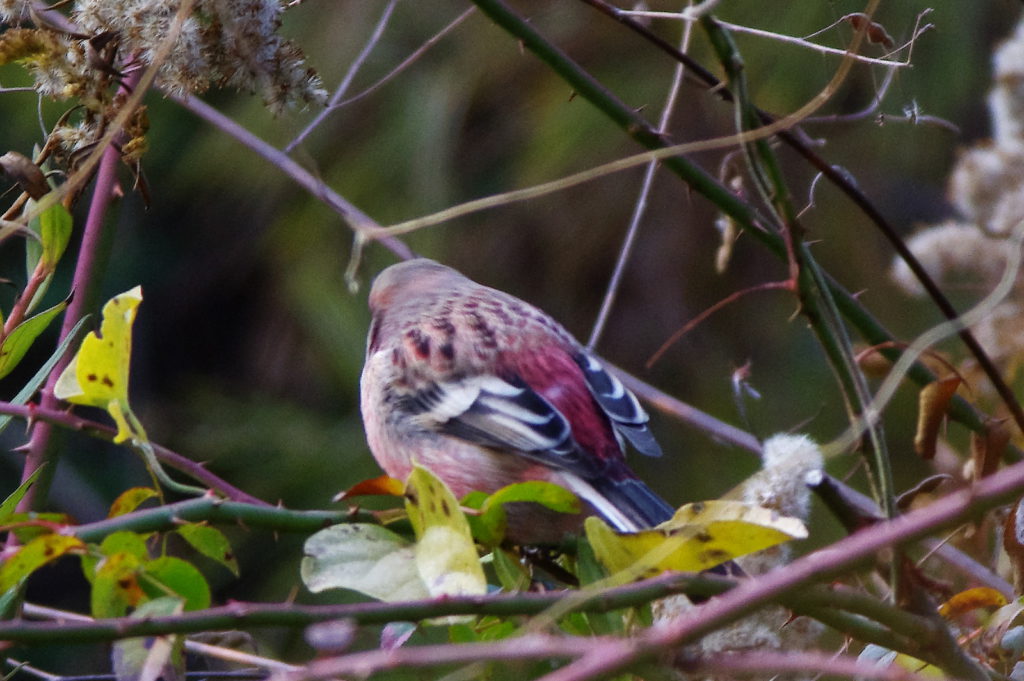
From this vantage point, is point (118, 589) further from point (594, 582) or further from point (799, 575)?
point (799, 575)

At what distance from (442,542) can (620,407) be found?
1.02 m

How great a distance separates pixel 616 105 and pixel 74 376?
81cm

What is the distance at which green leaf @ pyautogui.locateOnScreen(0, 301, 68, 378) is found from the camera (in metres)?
1.39

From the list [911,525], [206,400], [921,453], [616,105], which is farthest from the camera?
[206,400]

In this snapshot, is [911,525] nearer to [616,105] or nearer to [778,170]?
[778,170]

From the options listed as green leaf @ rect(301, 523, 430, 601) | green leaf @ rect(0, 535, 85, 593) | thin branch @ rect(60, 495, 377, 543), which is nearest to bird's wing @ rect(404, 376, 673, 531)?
green leaf @ rect(301, 523, 430, 601)

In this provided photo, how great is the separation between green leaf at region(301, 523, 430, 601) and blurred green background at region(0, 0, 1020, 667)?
9.70ft

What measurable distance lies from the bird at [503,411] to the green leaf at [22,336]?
0.80m

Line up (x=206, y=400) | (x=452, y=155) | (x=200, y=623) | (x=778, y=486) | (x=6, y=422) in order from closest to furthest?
(x=200, y=623)
(x=778, y=486)
(x=6, y=422)
(x=452, y=155)
(x=206, y=400)

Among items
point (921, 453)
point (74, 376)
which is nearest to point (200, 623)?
point (74, 376)

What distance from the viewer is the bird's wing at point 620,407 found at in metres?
2.15

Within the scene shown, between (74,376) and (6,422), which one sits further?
(6,422)

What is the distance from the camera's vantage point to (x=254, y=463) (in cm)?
473

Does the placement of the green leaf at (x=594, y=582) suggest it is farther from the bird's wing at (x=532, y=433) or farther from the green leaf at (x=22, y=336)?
the green leaf at (x=22, y=336)
